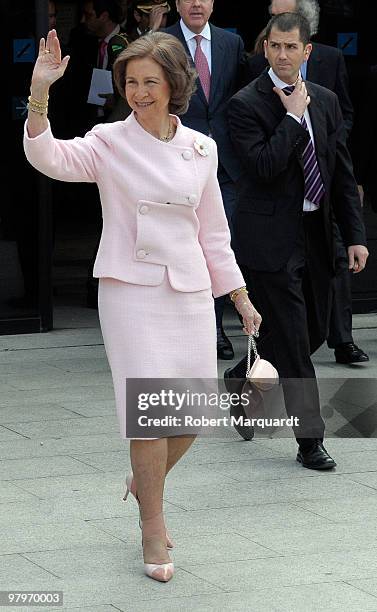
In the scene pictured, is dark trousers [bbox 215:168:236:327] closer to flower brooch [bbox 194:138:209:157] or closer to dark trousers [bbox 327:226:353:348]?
dark trousers [bbox 327:226:353:348]

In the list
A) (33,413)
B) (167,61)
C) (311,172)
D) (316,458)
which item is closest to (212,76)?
(311,172)

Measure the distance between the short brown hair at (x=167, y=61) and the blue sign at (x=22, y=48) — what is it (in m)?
4.14

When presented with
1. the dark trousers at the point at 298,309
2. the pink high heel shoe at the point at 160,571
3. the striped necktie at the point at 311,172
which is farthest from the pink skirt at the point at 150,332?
the striped necktie at the point at 311,172

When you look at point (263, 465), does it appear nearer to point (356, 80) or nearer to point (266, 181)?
point (266, 181)

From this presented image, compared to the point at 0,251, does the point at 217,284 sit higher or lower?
higher

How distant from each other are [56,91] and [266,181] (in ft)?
17.9

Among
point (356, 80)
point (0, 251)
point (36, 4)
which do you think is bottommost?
point (0, 251)

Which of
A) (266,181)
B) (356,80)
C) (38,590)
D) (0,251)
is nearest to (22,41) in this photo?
(0,251)

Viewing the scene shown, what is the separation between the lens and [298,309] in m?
6.64

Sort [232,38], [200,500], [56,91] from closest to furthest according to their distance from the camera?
[200,500] < [232,38] < [56,91]

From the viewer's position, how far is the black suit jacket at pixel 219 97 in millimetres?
8766

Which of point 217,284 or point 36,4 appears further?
point 36,4

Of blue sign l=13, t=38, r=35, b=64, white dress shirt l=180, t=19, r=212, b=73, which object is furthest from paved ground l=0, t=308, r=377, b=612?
blue sign l=13, t=38, r=35, b=64

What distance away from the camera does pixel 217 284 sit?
5.46 metres
